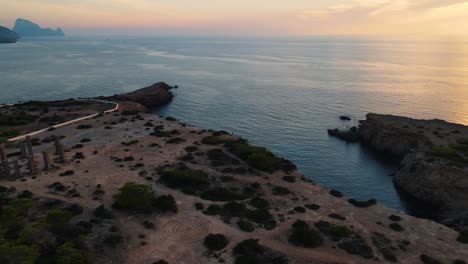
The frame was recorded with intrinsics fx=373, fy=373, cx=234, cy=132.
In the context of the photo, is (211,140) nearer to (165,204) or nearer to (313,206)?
(165,204)

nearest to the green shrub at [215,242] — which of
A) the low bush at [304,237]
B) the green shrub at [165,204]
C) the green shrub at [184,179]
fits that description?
the low bush at [304,237]

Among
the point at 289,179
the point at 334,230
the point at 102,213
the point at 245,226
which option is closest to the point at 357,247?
the point at 334,230

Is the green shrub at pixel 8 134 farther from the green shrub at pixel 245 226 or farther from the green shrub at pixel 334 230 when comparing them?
the green shrub at pixel 334 230

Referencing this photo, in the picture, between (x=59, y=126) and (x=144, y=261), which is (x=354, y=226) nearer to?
(x=144, y=261)

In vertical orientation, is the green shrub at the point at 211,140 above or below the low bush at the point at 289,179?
below

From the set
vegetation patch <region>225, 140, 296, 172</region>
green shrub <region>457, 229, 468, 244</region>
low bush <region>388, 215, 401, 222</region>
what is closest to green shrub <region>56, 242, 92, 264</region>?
vegetation patch <region>225, 140, 296, 172</region>

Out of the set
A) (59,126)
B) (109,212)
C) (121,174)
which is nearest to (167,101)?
(59,126)
